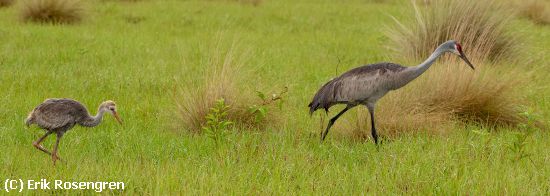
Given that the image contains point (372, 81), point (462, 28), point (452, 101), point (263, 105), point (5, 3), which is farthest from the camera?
point (5, 3)

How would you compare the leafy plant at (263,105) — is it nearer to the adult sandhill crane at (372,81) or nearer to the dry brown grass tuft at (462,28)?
the adult sandhill crane at (372,81)

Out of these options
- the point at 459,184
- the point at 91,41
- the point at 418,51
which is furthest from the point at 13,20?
the point at 459,184

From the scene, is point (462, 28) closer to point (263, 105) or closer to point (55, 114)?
point (263, 105)

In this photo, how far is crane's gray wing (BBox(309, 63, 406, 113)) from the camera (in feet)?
20.5

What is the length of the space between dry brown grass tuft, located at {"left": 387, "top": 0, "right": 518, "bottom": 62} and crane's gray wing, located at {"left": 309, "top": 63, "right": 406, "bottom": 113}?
142 inches

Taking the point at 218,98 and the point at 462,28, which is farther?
the point at 462,28

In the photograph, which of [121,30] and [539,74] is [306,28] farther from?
[539,74]

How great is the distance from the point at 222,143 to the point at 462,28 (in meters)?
5.07

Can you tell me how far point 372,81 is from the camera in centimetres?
626

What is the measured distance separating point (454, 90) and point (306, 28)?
8.90 m

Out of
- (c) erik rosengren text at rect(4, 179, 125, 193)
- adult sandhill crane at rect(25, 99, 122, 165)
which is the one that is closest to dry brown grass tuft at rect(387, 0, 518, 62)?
adult sandhill crane at rect(25, 99, 122, 165)

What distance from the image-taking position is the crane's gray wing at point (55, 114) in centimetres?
548

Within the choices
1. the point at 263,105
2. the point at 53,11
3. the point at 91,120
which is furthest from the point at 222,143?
the point at 53,11

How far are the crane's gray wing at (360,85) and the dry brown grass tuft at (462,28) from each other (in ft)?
11.9
